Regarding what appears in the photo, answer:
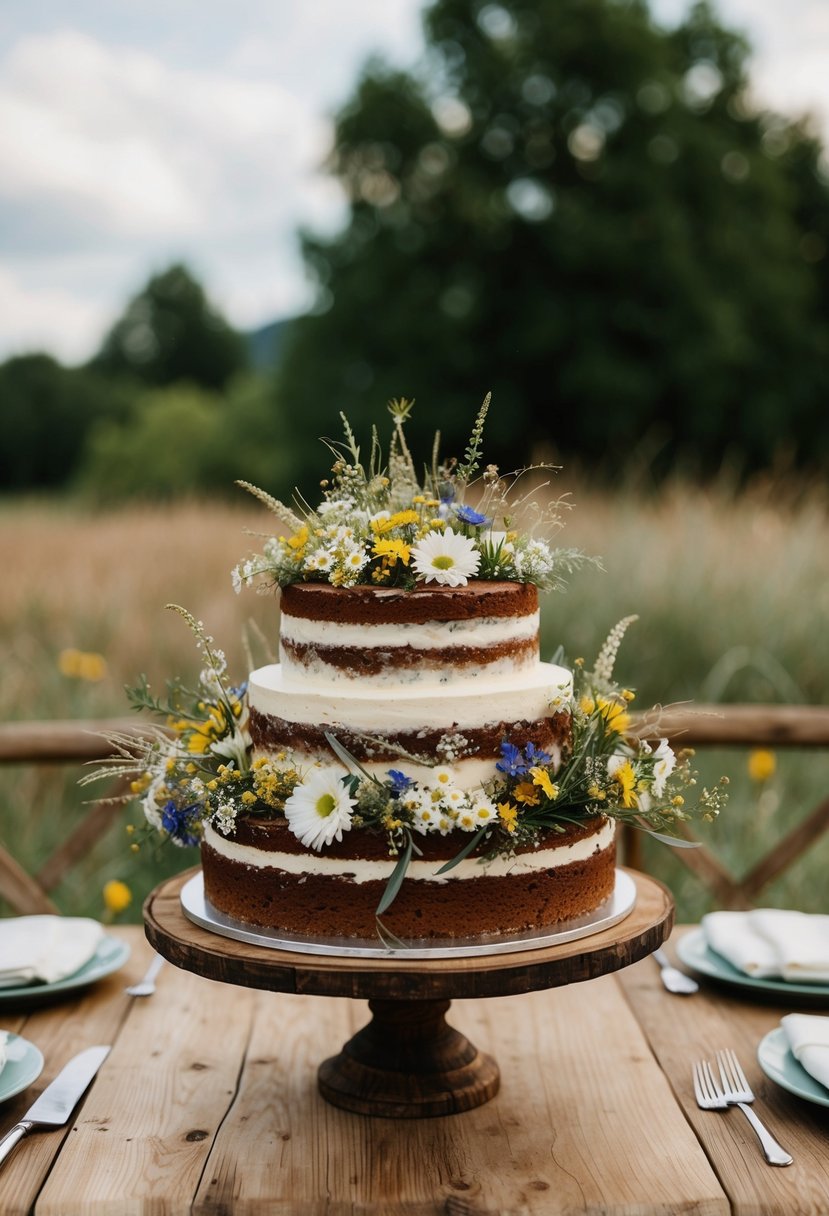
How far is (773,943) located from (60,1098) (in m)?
1.65

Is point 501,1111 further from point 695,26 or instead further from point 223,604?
point 695,26

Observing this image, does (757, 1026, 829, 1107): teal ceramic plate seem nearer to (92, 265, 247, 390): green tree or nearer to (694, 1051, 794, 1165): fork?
(694, 1051, 794, 1165): fork

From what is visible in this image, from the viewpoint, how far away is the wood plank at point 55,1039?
217cm

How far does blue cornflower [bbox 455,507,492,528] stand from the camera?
2.40 metres

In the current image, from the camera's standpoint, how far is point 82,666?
19.2ft

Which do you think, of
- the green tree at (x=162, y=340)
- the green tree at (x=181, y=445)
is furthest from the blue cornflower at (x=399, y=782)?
the green tree at (x=162, y=340)

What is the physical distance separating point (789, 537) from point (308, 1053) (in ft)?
19.0

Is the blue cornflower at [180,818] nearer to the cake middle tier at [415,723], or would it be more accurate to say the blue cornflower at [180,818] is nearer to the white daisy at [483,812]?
the cake middle tier at [415,723]

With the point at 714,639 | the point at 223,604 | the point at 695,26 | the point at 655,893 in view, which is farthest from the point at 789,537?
the point at 695,26

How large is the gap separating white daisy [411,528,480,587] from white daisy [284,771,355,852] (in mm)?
402

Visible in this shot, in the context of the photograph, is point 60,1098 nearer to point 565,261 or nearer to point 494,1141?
point 494,1141

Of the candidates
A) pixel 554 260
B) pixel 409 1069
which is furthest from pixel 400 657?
pixel 554 260

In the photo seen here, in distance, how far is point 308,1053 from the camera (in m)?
2.81

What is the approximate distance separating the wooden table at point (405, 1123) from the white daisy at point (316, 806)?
0.59m
